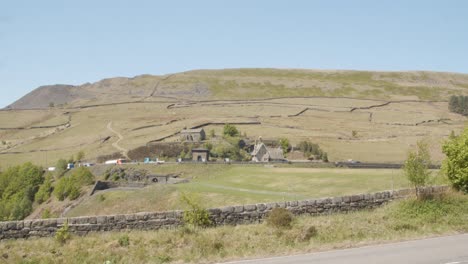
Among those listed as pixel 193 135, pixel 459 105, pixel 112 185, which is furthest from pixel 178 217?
pixel 459 105

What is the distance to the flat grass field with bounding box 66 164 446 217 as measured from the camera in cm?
4594

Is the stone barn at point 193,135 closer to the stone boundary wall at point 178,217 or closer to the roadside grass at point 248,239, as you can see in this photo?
the stone boundary wall at point 178,217

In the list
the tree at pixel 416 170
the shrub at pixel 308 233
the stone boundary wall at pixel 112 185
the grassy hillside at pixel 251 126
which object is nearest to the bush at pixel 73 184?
the stone boundary wall at pixel 112 185

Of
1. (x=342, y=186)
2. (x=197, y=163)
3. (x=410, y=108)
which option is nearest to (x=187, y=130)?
(x=197, y=163)

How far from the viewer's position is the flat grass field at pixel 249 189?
151 ft

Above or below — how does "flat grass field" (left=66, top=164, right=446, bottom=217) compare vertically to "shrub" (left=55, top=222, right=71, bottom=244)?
below

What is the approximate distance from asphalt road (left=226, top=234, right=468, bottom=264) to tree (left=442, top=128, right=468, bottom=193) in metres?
7.02

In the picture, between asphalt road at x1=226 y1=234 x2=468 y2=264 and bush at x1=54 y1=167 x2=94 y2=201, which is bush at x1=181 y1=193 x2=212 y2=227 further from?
bush at x1=54 y1=167 x2=94 y2=201

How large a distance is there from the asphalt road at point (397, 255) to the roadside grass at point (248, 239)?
64 centimetres

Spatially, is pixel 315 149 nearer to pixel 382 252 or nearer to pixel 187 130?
pixel 187 130

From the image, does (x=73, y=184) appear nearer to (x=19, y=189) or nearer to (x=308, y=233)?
(x=19, y=189)

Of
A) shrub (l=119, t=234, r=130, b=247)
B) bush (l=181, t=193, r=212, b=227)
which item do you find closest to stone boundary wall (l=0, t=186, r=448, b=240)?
bush (l=181, t=193, r=212, b=227)

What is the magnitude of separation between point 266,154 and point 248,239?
82.1 metres

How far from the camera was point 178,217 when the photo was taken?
19938 mm
